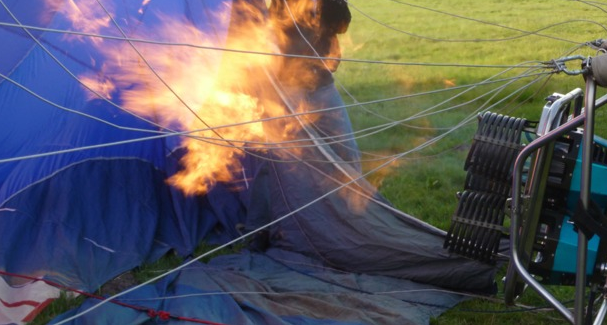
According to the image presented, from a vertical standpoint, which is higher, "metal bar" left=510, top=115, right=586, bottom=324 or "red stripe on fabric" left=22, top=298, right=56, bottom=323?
"metal bar" left=510, top=115, right=586, bottom=324

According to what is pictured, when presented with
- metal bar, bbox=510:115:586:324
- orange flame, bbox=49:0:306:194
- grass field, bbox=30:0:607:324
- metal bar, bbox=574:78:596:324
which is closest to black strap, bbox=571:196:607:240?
metal bar, bbox=574:78:596:324

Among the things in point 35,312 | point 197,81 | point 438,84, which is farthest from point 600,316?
point 438,84

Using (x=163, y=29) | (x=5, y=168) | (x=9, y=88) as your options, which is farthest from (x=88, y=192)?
(x=163, y=29)

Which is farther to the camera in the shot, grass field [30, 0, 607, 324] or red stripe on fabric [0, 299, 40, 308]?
grass field [30, 0, 607, 324]

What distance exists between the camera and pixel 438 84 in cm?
520

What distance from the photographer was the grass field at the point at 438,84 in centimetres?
309

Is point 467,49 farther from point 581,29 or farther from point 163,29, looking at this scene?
point 163,29

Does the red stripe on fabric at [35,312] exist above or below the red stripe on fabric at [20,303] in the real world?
below

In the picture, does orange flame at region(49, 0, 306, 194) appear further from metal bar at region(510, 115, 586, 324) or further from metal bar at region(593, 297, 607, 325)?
metal bar at region(593, 297, 607, 325)

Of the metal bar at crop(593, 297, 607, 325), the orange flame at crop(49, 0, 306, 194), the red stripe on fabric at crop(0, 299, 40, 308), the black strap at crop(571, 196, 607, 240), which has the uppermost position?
the orange flame at crop(49, 0, 306, 194)

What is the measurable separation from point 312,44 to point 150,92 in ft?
2.65

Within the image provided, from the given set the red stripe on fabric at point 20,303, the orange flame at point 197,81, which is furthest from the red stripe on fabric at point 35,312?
the orange flame at point 197,81

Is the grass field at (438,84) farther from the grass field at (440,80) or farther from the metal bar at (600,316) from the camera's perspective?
the metal bar at (600,316)

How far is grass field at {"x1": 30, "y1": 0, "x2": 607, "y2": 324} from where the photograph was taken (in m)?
3.09
